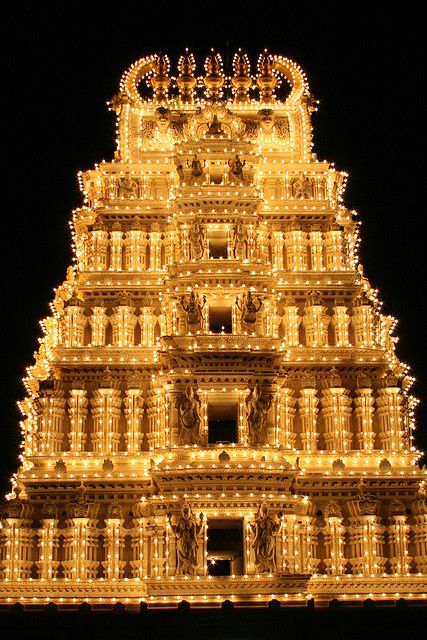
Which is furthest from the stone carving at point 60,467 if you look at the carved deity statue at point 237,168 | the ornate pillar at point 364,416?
the carved deity statue at point 237,168

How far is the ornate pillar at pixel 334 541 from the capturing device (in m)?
26.4

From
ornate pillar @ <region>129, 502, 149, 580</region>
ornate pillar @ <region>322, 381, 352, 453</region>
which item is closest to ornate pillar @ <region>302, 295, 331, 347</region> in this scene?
ornate pillar @ <region>322, 381, 352, 453</region>

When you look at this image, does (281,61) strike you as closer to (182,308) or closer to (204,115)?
(204,115)

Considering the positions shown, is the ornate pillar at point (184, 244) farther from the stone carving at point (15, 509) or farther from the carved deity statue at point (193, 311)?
the stone carving at point (15, 509)

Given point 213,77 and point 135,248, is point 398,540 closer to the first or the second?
point 135,248

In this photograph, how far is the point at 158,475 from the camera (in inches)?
1027

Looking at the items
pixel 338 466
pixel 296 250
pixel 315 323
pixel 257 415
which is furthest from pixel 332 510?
pixel 296 250

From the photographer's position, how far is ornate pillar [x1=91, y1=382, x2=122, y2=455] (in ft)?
91.2

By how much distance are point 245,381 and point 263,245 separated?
5.41 m

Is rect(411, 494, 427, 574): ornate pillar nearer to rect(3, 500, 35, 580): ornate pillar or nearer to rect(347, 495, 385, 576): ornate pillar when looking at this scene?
rect(347, 495, 385, 576): ornate pillar

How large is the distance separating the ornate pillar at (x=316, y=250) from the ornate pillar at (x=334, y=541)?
8.07m

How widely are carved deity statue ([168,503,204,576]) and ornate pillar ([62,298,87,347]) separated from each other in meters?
6.75

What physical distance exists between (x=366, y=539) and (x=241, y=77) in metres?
17.2

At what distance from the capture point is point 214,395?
2806cm
